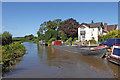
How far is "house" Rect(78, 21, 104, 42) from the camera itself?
39.8 meters

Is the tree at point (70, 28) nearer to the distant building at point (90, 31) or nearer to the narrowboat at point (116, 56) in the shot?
the distant building at point (90, 31)

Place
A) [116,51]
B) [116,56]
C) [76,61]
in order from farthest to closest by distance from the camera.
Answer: [76,61] → [116,51] → [116,56]

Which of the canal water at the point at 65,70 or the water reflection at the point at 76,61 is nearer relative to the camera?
the canal water at the point at 65,70

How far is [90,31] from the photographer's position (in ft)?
134

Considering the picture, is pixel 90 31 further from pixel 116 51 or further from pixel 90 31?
pixel 116 51

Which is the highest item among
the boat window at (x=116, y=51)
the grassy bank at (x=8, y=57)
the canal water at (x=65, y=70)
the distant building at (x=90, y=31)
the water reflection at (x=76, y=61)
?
the distant building at (x=90, y=31)

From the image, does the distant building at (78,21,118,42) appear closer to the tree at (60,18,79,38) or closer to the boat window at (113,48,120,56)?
the tree at (60,18,79,38)

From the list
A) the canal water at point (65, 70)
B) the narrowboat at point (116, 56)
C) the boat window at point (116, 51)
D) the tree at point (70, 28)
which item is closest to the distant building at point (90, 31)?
the tree at point (70, 28)

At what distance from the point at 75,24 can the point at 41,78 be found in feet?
128

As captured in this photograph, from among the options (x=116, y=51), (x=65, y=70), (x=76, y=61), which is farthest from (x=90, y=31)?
(x=65, y=70)

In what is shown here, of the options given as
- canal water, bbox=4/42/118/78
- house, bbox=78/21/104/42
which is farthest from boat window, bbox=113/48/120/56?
house, bbox=78/21/104/42

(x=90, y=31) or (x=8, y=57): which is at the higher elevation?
(x=90, y=31)

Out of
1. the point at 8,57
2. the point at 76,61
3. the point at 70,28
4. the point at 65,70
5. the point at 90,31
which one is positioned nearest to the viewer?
the point at 65,70

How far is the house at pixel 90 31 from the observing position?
3978 cm
